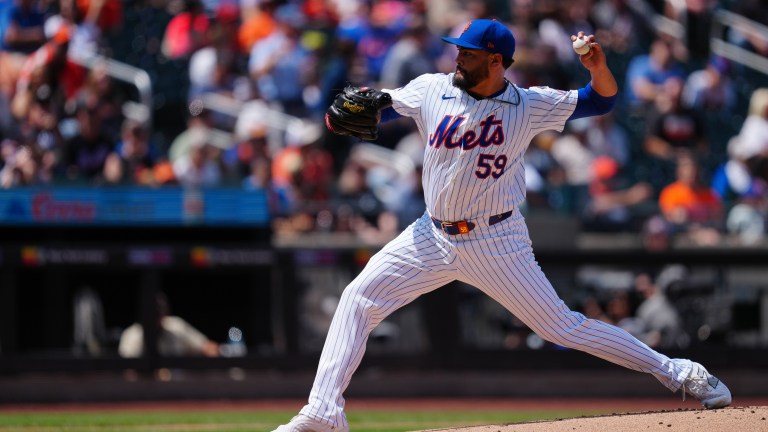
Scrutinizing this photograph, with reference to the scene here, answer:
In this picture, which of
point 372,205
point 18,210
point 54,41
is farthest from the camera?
point 54,41

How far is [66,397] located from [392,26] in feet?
18.3

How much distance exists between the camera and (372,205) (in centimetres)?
1091

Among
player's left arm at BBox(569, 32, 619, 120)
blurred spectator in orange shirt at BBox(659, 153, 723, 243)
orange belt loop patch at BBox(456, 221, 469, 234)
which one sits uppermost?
player's left arm at BBox(569, 32, 619, 120)

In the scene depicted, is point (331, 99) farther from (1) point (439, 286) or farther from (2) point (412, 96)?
(1) point (439, 286)

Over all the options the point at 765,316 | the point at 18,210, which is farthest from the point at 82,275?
the point at 765,316

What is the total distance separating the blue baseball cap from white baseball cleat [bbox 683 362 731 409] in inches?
72.3

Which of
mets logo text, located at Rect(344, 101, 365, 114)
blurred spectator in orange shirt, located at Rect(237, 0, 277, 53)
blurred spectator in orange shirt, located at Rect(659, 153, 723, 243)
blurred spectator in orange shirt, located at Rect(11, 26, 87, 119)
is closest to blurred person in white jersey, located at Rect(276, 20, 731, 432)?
mets logo text, located at Rect(344, 101, 365, 114)

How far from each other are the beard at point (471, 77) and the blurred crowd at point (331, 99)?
16.5 feet

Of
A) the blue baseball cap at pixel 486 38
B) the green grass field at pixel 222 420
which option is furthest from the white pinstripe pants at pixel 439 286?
the green grass field at pixel 222 420

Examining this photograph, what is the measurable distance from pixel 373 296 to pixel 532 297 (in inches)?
29.2

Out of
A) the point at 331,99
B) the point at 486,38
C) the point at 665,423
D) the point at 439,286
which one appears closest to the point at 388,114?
the point at 486,38

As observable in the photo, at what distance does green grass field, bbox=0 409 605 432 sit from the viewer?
8.33m

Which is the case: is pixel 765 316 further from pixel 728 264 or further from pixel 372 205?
pixel 372 205

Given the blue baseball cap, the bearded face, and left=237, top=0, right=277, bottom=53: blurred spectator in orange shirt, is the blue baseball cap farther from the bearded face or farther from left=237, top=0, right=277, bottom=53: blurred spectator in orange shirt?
left=237, top=0, right=277, bottom=53: blurred spectator in orange shirt
